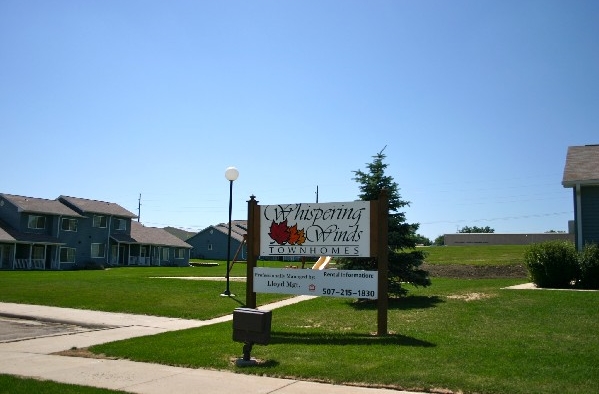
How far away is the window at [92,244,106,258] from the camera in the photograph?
54.6 metres

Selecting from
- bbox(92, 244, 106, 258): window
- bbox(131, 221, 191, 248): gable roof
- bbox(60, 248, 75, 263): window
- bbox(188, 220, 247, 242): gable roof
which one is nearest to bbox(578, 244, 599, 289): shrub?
bbox(60, 248, 75, 263): window

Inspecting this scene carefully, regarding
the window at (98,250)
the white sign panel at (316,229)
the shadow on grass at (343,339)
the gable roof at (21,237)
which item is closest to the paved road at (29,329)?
the white sign panel at (316,229)

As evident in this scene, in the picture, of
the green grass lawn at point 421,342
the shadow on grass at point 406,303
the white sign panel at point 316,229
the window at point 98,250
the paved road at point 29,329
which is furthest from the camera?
the window at point 98,250

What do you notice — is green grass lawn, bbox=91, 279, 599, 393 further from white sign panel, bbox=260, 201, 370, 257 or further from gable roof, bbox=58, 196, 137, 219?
gable roof, bbox=58, 196, 137, 219

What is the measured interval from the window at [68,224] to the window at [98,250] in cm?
298

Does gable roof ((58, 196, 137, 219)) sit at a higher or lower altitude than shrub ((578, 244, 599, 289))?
higher

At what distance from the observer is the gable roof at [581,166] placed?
68.6ft

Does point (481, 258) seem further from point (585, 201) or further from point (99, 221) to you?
point (99, 221)

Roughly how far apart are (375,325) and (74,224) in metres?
45.8

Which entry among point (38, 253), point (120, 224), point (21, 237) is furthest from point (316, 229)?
point (120, 224)

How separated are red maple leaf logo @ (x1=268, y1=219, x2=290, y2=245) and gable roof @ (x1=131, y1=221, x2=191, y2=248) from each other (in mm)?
47401

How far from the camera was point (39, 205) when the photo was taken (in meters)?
49.9

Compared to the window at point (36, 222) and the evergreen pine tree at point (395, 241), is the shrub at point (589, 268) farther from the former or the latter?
the window at point (36, 222)

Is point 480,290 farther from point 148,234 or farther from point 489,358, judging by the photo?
point 148,234
